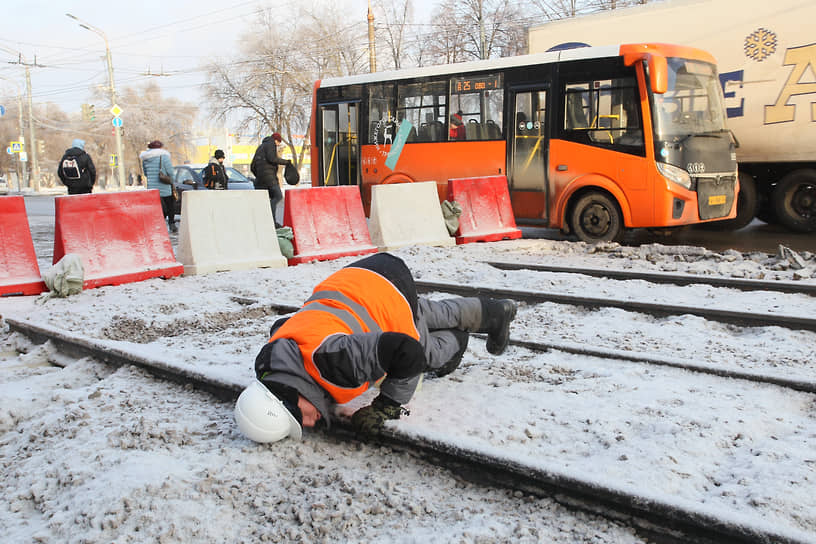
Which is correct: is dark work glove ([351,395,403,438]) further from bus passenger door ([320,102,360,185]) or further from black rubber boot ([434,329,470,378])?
bus passenger door ([320,102,360,185])

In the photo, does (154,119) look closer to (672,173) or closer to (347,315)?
(672,173)

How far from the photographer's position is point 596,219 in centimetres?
1156

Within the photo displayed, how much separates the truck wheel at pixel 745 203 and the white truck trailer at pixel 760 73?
17 millimetres

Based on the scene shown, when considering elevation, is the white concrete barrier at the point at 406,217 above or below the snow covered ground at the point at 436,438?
above

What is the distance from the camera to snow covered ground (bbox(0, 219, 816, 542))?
2695 mm

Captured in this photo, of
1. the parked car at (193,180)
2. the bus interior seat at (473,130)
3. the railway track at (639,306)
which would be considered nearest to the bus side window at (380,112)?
the bus interior seat at (473,130)

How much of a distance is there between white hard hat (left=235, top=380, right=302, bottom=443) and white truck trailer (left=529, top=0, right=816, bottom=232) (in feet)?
35.4

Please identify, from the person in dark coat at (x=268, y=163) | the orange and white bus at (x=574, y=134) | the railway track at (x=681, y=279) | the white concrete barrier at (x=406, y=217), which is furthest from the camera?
the person in dark coat at (x=268, y=163)

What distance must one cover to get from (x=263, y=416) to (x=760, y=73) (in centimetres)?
1113

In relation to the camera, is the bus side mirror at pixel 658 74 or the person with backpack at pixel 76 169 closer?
the bus side mirror at pixel 658 74

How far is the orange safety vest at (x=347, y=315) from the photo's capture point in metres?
3.26

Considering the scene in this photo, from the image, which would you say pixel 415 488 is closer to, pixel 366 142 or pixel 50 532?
pixel 50 532

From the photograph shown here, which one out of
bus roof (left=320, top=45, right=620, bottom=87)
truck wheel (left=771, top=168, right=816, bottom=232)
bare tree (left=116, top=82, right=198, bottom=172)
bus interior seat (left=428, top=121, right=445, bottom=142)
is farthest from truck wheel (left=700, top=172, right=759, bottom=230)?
bare tree (left=116, top=82, right=198, bottom=172)

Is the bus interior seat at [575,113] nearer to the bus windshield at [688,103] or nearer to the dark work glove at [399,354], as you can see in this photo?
the bus windshield at [688,103]
